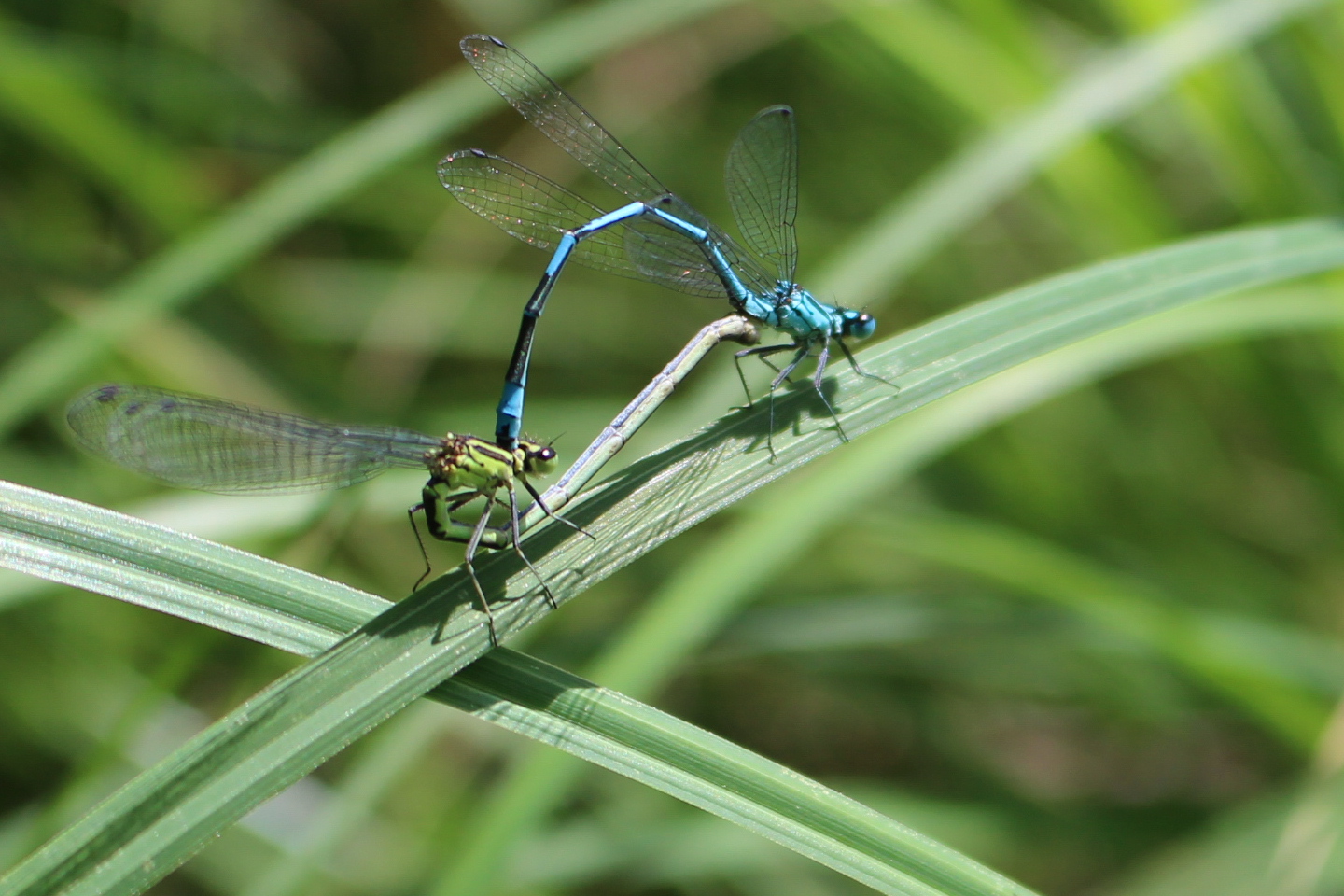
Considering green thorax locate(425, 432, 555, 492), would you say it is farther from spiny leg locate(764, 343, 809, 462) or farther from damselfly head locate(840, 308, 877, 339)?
damselfly head locate(840, 308, 877, 339)

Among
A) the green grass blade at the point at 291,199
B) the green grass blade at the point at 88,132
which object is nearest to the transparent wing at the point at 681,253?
the green grass blade at the point at 291,199

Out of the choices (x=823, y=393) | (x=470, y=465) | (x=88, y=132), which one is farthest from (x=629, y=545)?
(x=88, y=132)

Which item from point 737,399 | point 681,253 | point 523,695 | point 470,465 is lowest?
point 523,695

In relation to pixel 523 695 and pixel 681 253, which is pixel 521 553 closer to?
pixel 523 695

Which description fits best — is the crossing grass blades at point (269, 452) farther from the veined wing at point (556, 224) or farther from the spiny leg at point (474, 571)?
the veined wing at point (556, 224)

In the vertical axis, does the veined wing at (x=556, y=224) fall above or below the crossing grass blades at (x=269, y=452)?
above

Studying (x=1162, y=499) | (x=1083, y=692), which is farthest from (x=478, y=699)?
(x=1162, y=499)

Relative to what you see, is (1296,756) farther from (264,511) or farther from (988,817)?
(264,511)
